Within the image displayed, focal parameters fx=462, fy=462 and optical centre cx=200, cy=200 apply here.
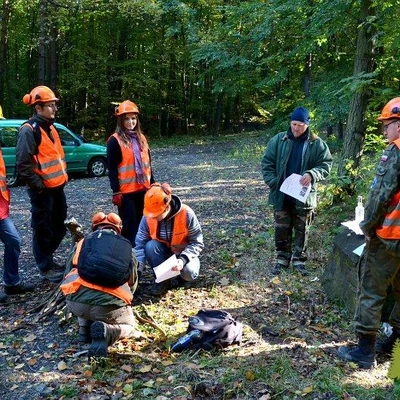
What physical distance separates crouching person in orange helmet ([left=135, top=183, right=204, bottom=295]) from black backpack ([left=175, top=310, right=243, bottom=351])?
882 mm

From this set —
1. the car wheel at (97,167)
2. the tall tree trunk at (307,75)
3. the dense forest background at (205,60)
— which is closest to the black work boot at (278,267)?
the dense forest background at (205,60)

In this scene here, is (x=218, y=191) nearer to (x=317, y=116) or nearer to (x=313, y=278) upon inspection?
(x=317, y=116)

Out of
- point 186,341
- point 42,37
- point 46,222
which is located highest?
point 42,37

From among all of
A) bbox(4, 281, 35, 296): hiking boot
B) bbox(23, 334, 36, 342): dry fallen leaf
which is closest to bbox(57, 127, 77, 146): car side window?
bbox(4, 281, 35, 296): hiking boot

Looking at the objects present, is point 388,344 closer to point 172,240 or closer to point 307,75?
point 172,240

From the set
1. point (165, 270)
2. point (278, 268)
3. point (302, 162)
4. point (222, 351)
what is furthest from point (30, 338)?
point (302, 162)

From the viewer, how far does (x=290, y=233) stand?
5.94 meters

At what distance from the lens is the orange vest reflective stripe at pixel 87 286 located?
4.09 meters

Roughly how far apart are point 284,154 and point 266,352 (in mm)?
2548

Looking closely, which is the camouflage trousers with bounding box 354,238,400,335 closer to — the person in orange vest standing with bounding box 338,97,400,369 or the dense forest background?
the person in orange vest standing with bounding box 338,97,400,369

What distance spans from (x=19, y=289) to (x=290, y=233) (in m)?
3.39

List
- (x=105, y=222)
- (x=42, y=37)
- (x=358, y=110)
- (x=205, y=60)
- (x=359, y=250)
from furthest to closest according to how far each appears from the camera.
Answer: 1. (x=42, y=37)
2. (x=205, y=60)
3. (x=358, y=110)
4. (x=359, y=250)
5. (x=105, y=222)

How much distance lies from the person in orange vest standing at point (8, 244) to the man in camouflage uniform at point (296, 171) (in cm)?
306

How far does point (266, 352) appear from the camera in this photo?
405cm
